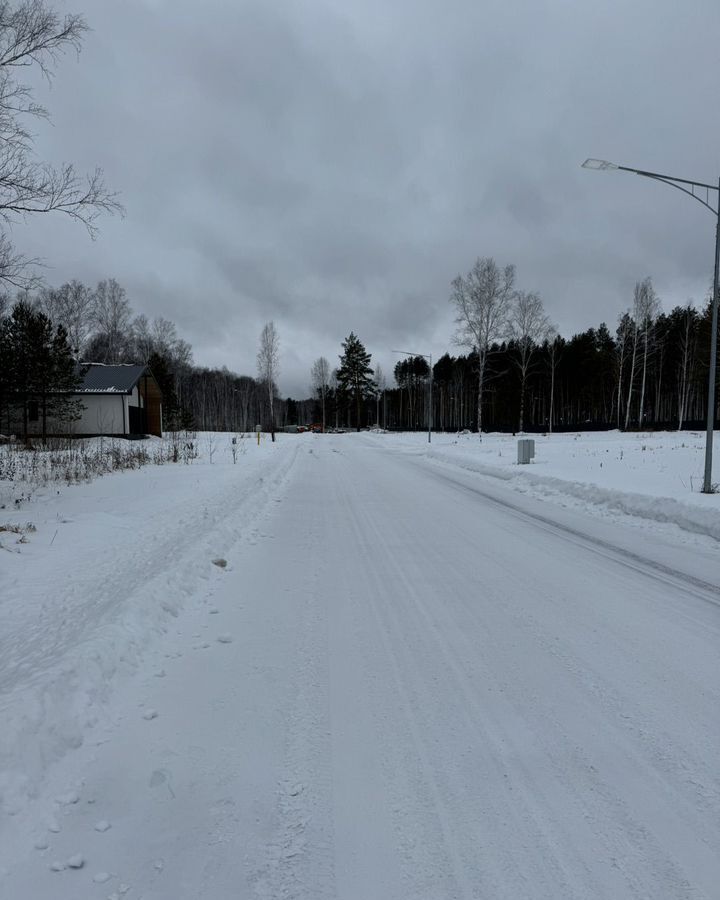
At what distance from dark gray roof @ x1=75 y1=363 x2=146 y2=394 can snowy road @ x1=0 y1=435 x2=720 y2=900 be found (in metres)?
35.3

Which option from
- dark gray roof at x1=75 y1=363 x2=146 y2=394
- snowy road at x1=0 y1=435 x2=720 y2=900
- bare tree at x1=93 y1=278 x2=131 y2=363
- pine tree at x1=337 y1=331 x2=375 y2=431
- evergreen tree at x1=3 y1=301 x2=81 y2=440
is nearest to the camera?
snowy road at x1=0 y1=435 x2=720 y2=900

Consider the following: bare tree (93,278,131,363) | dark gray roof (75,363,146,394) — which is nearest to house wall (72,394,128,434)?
dark gray roof (75,363,146,394)

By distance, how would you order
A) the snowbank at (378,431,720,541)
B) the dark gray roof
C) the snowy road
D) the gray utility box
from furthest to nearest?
the dark gray roof → the gray utility box → the snowbank at (378,431,720,541) → the snowy road

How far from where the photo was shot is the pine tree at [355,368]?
7606 centimetres

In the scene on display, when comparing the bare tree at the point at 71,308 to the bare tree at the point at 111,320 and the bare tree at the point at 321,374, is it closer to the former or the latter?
the bare tree at the point at 111,320

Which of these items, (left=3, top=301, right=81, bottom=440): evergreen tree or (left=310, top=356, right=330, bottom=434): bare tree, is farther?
(left=310, top=356, right=330, bottom=434): bare tree

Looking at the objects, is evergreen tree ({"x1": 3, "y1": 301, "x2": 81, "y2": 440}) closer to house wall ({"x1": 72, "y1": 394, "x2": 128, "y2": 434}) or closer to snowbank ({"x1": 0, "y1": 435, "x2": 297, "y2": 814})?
house wall ({"x1": 72, "y1": 394, "x2": 128, "y2": 434})

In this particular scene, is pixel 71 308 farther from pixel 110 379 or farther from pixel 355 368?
pixel 355 368

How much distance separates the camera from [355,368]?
3002 inches

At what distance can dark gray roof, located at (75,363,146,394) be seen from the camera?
35638mm

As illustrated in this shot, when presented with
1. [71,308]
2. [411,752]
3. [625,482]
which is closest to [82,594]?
[411,752]

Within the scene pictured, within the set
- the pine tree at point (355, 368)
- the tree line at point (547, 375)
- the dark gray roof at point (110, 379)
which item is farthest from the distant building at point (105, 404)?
the pine tree at point (355, 368)

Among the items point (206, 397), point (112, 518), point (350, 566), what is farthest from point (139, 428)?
point (206, 397)

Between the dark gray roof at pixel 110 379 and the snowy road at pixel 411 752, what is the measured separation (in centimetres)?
3526
